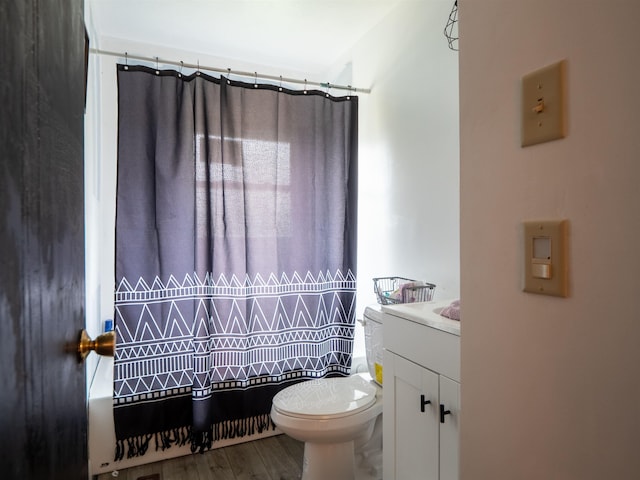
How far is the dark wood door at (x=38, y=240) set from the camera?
364mm

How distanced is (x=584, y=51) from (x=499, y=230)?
0.96 feet

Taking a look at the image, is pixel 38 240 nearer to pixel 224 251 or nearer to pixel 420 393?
pixel 420 393

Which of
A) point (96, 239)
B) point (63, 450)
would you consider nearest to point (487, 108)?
point (63, 450)

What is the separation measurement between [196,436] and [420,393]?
1388 millimetres

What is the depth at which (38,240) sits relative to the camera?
0.45 meters

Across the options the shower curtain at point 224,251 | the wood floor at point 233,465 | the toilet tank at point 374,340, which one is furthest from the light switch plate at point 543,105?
the wood floor at point 233,465

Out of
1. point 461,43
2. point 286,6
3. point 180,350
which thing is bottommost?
point 180,350

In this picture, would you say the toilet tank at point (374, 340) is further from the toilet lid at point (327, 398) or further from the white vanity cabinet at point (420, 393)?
the white vanity cabinet at point (420, 393)

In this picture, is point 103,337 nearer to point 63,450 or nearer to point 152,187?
point 63,450

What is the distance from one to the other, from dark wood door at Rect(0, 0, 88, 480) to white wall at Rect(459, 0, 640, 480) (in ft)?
2.29

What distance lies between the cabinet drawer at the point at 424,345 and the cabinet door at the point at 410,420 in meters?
0.03

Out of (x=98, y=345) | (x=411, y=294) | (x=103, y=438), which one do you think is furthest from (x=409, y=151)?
(x=103, y=438)

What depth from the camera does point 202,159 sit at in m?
1.97

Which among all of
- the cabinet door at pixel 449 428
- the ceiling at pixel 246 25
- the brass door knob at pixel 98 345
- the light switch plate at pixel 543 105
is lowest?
the cabinet door at pixel 449 428
